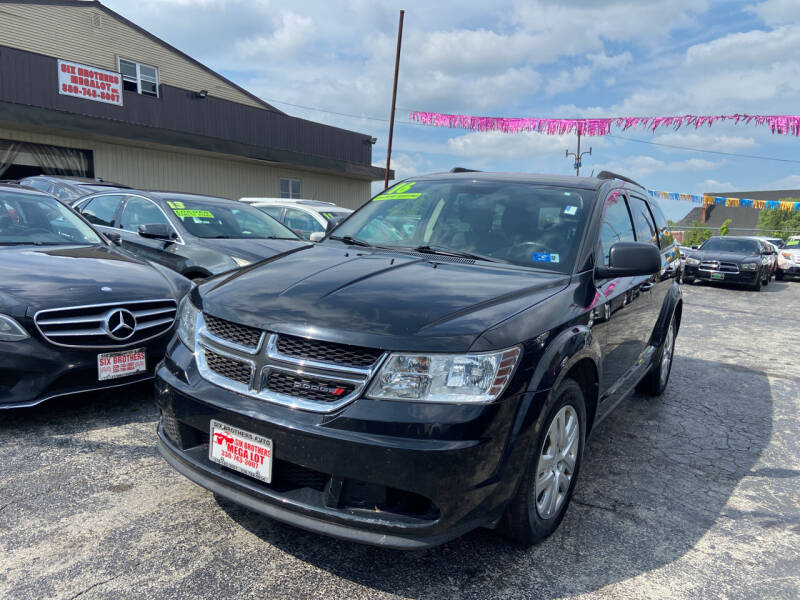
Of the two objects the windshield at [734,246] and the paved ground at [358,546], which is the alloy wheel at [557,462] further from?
the windshield at [734,246]

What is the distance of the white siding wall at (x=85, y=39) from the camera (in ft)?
53.4

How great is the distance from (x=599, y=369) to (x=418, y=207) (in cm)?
149

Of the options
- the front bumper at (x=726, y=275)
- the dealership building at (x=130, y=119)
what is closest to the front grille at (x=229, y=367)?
the dealership building at (x=130, y=119)

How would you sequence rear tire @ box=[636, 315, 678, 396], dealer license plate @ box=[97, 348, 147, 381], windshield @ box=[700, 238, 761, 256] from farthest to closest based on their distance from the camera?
windshield @ box=[700, 238, 761, 256] → rear tire @ box=[636, 315, 678, 396] → dealer license plate @ box=[97, 348, 147, 381]

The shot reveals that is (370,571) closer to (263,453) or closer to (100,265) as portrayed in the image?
(263,453)

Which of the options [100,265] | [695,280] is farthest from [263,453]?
[695,280]

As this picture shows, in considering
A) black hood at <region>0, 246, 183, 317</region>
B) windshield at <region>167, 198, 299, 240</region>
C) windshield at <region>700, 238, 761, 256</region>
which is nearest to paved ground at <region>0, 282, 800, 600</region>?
black hood at <region>0, 246, 183, 317</region>

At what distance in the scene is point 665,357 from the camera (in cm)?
501

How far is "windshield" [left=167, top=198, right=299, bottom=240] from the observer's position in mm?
6586

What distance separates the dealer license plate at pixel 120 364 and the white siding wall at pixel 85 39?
1667cm

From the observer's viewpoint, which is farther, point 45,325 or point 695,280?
point 695,280

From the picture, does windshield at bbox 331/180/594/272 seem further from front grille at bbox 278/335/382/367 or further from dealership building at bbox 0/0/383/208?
dealership building at bbox 0/0/383/208

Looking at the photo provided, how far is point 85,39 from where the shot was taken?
1780 centimetres

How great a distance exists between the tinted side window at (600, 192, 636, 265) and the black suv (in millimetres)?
175
